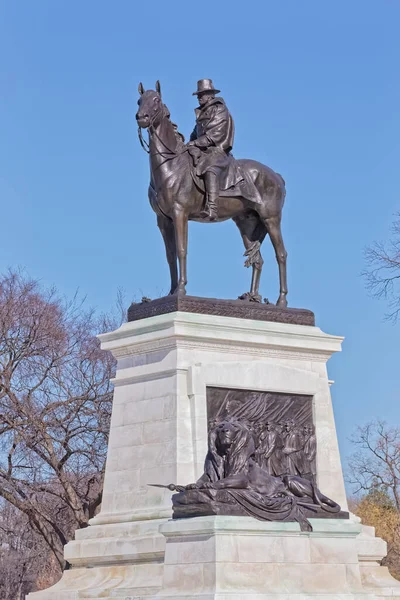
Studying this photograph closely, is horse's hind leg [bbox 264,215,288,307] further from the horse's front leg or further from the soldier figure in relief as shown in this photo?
the horse's front leg

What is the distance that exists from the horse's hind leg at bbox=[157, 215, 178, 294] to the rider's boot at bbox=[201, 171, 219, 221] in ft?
2.48

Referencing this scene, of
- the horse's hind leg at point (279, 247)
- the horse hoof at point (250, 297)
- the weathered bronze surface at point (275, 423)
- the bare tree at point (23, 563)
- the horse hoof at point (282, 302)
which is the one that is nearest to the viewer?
the weathered bronze surface at point (275, 423)

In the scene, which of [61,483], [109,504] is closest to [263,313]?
[109,504]

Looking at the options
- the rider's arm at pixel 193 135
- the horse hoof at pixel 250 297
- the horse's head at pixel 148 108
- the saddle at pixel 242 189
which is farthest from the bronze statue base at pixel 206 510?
the rider's arm at pixel 193 135

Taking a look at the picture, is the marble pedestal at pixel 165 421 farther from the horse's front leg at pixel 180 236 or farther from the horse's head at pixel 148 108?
the horse's head at pixel 148 108

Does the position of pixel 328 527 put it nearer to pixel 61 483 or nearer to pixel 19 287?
pixel 61 483

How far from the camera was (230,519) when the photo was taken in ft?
51.5

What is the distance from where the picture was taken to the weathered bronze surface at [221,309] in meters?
18.9

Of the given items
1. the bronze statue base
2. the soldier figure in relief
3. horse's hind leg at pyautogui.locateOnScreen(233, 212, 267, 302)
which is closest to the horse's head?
the soldier figure in relief

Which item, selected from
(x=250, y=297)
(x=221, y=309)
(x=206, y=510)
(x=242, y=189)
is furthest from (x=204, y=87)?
(x=206, y=510)

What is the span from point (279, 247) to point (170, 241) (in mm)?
1837

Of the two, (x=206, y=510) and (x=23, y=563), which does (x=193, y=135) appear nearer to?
(x=206, y=510)

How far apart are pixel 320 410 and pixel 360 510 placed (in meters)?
29.9

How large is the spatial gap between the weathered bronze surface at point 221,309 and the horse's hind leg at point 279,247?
64 cm
